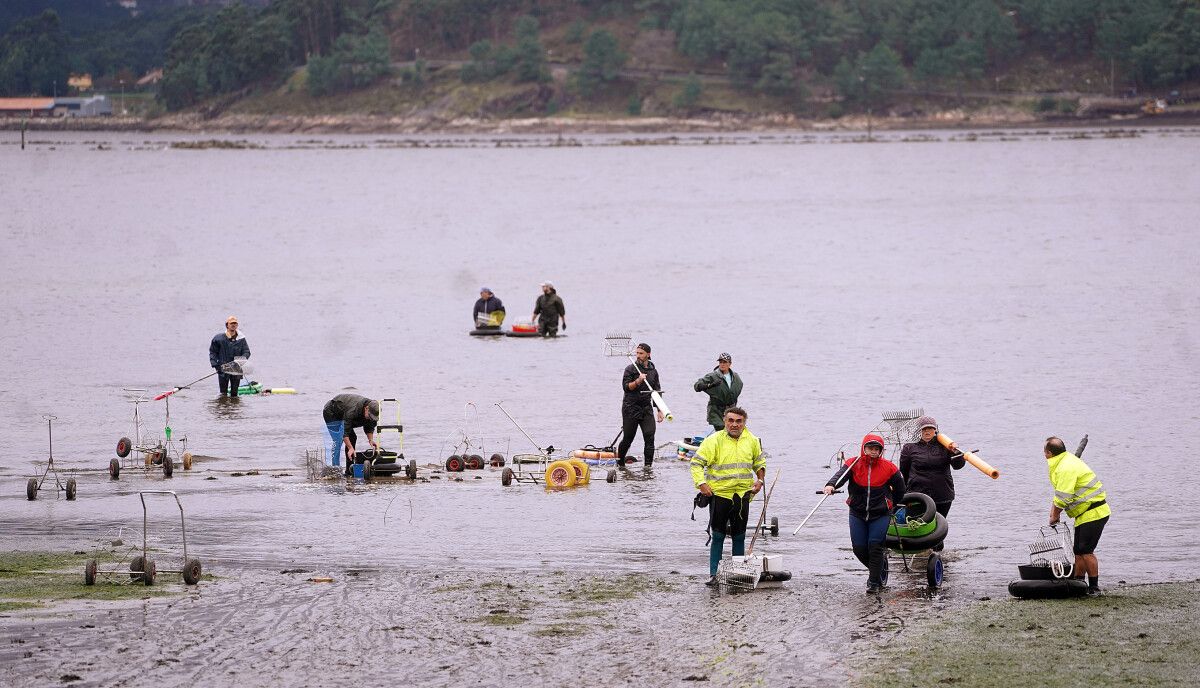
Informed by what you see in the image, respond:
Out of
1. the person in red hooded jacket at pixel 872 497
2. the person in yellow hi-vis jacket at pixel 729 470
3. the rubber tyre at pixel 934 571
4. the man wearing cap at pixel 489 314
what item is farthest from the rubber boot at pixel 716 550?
the man wearing cap at pixel 489 314

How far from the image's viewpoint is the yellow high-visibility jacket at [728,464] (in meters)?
15.2

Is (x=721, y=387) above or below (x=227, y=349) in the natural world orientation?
below

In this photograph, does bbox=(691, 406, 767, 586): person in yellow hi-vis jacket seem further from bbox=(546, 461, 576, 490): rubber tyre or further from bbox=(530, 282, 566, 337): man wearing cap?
bbox=(530, 282, 566, 337): man wearing cap

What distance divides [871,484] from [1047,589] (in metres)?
1.86

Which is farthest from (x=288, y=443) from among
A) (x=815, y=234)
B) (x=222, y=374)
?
(x=815, y=234)

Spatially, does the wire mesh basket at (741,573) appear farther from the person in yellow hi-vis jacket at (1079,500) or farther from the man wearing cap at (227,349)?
the man wearing cap at (227,349)

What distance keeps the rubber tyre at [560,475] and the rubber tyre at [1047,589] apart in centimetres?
720

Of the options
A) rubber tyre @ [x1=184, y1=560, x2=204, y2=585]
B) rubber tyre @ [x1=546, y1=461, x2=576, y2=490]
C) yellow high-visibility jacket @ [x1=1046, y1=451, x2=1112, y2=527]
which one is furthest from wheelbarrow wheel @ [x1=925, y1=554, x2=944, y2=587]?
rubber tyre @ [x1=184, y1=560, x2=204, y2=585]

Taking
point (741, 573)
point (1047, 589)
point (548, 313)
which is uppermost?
point (548, 313)

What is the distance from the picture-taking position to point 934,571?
15.3 meters

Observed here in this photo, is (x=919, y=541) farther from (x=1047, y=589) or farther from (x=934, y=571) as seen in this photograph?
(x=1047, y=589)

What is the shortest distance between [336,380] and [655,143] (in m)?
169

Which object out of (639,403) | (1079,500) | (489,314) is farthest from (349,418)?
(489,314)

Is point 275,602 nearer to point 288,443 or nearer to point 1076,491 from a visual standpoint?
point 1076,491
